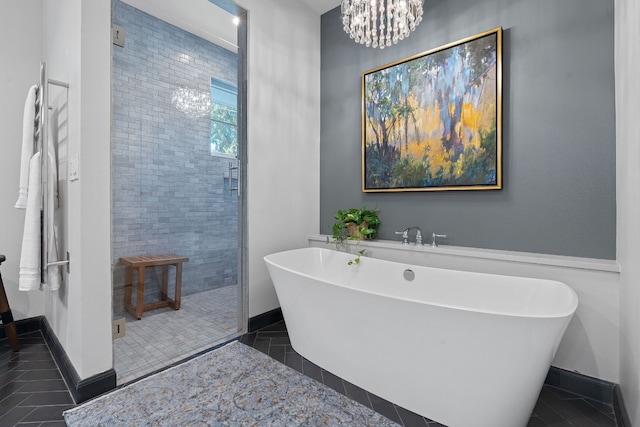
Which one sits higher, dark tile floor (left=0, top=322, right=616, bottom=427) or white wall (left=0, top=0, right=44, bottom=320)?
white wall (left=0, top=0, right=44, bottom=320)

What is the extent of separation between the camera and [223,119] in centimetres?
273

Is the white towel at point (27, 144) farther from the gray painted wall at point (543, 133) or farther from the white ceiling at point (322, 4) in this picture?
the gray painted wall at point (543, 133)

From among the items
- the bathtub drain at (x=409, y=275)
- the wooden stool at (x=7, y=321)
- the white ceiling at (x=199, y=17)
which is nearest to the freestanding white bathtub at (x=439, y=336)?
the bathtub drain at (x=409, y=275)

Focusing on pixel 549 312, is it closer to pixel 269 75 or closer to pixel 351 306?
pixel 351 306

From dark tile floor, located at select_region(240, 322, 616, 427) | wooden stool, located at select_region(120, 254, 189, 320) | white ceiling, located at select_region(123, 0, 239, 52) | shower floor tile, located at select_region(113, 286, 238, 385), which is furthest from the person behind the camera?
white ceiling, located at select_region(123, 0, 239, 52)

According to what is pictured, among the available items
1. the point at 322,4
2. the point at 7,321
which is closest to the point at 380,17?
the point at 322,4

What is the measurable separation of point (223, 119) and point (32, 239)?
1639 mm

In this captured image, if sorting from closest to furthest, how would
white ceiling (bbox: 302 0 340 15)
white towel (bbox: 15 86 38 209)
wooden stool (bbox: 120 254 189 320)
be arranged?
1. white towel (bbox: 15 86 38 209)
2. wooden stool (bbox: 120 254 189 320)
3. white ceiling (bbox: 302 0 340 15)

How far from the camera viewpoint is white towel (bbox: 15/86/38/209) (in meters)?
1.82

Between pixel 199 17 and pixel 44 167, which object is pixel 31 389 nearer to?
pixel 44 167

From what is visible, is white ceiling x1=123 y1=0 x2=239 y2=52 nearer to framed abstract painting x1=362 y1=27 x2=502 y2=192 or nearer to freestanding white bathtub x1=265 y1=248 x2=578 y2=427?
framed abstract painting x1=362 y1=27 x2=502 y2=192

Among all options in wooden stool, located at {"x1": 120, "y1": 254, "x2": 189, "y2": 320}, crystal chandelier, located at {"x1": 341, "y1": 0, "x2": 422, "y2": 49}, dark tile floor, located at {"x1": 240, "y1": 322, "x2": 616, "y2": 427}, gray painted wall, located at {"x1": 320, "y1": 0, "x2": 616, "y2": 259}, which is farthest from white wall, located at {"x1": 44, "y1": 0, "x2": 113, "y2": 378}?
gray painted wall, located at {"x1": 320, "y1": 0, "x2": 616, "y2": 259}

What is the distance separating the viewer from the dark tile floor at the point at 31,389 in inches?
58.1

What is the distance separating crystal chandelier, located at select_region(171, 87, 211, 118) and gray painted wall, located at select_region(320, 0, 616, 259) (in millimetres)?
1844
